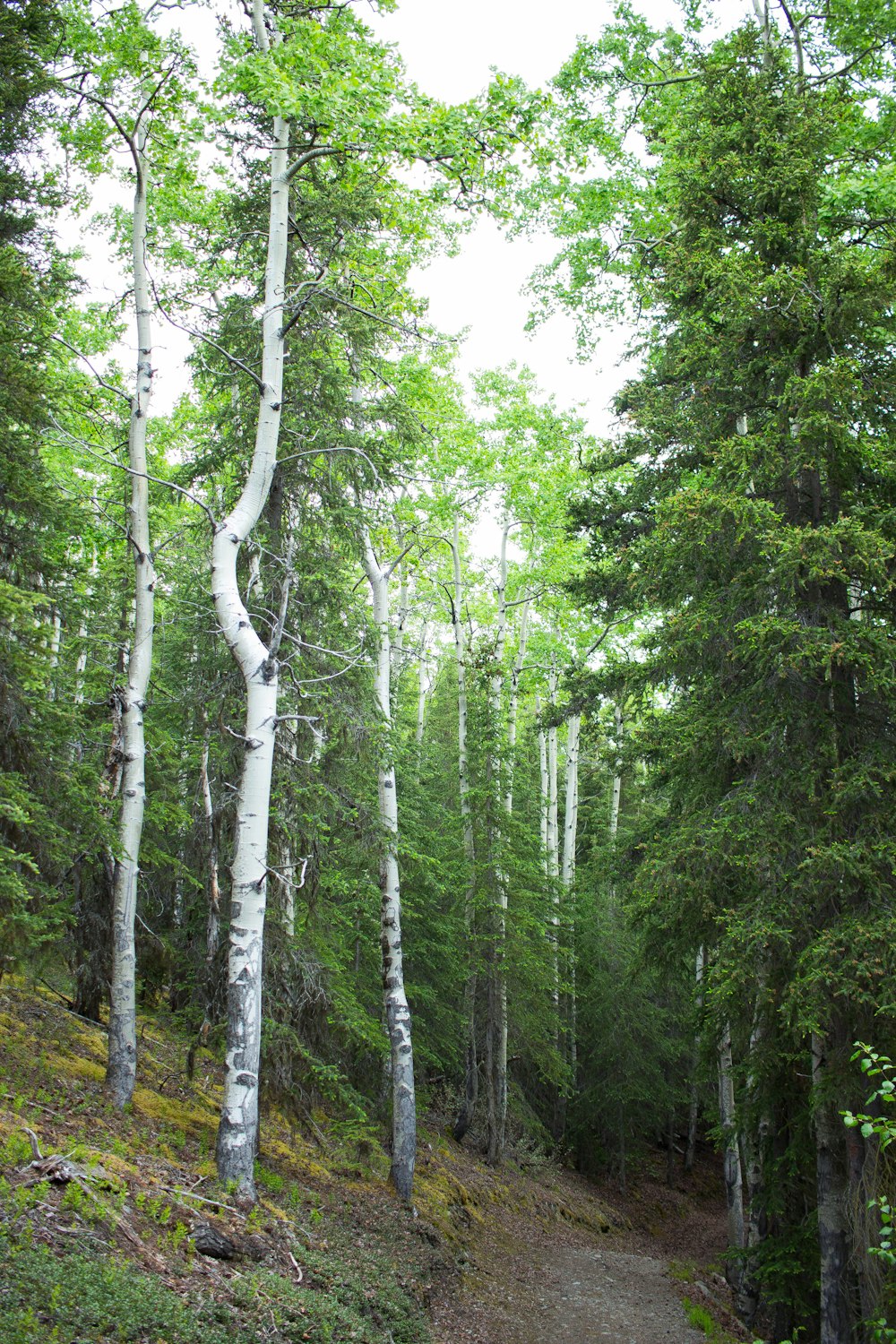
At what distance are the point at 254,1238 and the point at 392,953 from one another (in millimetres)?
5243

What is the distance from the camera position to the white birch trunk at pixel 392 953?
34.9 ft

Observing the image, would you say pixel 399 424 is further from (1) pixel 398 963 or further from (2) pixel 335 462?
(1) pixel 398 963

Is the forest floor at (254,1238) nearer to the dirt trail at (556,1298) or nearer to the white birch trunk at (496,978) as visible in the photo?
the dirt trail at (556,1298)

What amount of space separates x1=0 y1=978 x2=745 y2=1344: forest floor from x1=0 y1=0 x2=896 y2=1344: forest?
1.73 feet

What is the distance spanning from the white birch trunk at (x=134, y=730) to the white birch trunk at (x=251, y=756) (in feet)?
3.79

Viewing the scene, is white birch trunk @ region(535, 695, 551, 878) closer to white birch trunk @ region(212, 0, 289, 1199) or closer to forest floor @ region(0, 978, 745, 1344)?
forest floor @ region(0, 978, 745, 1344)

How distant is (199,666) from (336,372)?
371 cm

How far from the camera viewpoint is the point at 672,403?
10.4m

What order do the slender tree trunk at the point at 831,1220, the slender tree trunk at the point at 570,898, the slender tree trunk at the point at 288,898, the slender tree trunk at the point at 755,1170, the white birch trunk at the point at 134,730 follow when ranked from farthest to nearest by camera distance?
the slender tree trunk at the point at 570,898, the slender tree trunk at the point at 288,898, the white birch trunk at the point at 134,730, the slender tree trunk at the point at 755,1170, the slender tree trunk at the point at 831,1220

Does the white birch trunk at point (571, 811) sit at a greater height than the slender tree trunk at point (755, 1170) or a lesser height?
greater

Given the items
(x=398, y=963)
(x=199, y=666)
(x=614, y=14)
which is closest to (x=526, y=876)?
(x=398, y=963)

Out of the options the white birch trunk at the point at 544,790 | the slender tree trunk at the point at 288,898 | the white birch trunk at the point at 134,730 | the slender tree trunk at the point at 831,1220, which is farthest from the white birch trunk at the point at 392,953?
the white birch trunk at the point at 544,790

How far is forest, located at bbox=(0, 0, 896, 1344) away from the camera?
6.65 m

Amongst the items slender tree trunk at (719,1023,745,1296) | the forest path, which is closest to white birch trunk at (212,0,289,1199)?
the forest path
